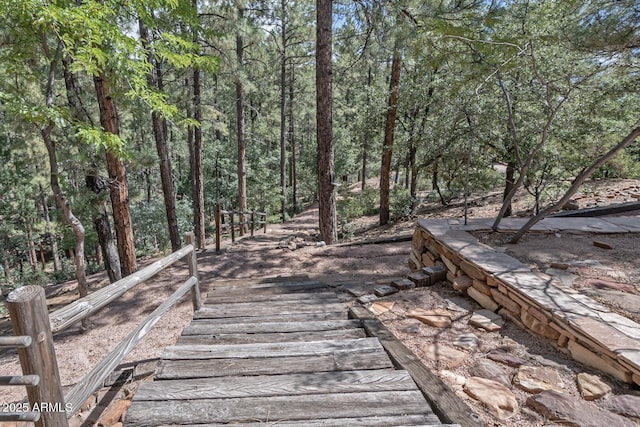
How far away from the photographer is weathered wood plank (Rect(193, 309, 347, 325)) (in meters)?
2.92

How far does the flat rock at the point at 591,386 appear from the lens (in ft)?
6.05

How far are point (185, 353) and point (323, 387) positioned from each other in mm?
1016

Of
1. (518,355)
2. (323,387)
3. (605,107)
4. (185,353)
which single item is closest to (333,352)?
(323,387)

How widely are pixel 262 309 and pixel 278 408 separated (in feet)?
5.42

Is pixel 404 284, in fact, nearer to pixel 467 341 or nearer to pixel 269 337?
pixel 467 341

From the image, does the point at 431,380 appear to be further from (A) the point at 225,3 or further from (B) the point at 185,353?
(A) the point at 225,3

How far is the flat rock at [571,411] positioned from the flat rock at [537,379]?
0.05 m

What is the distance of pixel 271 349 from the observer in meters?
2.22

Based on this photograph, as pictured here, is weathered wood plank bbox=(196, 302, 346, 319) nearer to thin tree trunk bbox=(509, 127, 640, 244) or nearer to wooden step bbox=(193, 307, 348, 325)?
wooden step bbox=(193, 307, 348, 325)

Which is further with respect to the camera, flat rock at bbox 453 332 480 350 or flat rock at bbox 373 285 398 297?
flat rock at bbox 373 285 398 297

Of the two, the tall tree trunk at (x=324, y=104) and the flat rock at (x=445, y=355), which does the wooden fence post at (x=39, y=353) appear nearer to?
the flat rock at (x=445, y=355)

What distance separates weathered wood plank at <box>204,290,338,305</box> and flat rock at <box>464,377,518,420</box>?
1682mm

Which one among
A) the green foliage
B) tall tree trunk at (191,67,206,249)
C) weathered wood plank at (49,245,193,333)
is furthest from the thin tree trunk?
the green foliage

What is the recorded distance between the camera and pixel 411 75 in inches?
389
